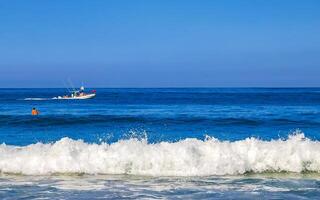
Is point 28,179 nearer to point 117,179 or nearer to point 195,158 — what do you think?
point 117,179

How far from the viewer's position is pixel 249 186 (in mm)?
11523

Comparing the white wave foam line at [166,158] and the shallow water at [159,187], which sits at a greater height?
the white wave foam line at [166,158]

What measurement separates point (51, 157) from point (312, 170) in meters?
7.37

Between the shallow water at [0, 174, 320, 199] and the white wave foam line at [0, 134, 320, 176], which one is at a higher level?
the white wave foam line at [0, 134, 320, 176]

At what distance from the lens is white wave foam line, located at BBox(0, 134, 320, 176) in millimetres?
13430

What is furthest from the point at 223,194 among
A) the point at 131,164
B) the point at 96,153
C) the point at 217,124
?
the point at 217,124

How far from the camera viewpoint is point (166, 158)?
13.8 meters

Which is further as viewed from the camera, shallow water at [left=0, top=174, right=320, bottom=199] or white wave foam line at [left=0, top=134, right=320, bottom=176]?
white wave foam line at [left=0, top=134, right=320, bottom=176]

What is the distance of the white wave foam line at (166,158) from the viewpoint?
13.4 metres

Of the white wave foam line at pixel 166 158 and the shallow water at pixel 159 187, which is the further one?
the white wave foam line at pixel 166 158

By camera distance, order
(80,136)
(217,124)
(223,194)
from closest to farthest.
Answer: (223,194) < (80,136) < (217,124)

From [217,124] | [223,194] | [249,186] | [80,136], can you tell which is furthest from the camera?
[217,124]

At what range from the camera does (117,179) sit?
12.5 metres

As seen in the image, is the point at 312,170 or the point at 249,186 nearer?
the point at 249,186
